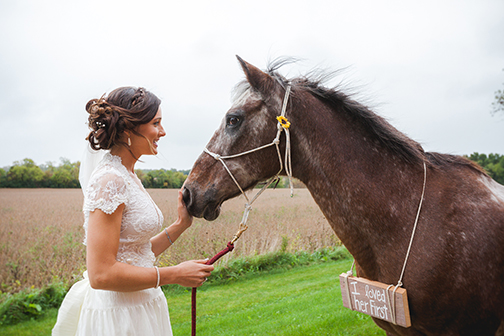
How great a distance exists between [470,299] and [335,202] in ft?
2.72

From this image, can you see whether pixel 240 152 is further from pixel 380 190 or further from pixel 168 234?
pixel 380 190

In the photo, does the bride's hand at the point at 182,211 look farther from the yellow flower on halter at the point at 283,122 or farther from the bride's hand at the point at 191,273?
the yellow flower on halter at the point at 283,122

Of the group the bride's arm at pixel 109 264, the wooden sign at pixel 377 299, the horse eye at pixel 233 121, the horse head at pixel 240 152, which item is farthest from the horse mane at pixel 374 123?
the bride's arm at pixel 109 264

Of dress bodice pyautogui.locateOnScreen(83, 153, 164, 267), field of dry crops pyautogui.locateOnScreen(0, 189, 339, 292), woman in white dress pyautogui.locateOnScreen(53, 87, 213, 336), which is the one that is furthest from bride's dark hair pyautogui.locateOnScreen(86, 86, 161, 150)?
field of dry crops pyautogui.locateOnScreen(0, 189, 339, 292)

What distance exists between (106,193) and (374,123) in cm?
156

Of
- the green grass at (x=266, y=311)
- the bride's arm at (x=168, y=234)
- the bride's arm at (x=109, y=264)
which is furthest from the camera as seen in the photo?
the green grass at (x=266, y=311)

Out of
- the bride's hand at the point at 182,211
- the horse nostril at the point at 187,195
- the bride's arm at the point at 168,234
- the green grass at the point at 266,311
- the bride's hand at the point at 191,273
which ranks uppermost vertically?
the horse nostril at the point at 187,195

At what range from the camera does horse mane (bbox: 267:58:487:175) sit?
1.92m

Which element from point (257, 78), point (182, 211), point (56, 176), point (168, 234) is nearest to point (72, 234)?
point (56, 176)

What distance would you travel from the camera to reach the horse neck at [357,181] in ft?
5.87

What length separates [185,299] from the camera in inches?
232

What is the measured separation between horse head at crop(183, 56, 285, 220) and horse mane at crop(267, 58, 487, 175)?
183mm

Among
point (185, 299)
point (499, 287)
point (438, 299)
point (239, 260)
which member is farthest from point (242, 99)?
point (239, 260)

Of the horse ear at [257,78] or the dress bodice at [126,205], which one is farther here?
the horse ear at [257,78]
